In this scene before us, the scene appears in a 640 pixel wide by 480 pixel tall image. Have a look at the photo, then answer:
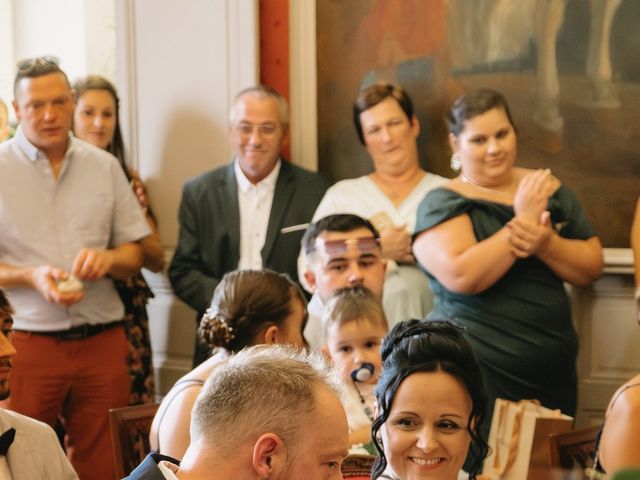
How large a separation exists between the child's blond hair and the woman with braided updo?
37cm

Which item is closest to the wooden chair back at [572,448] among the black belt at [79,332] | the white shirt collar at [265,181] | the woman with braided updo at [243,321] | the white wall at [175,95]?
the woman with braided updo at [243,321]

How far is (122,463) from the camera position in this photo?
11.3 feet

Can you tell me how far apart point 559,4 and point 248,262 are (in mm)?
1801

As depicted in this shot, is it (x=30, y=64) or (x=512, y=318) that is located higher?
(x=30, y=64)

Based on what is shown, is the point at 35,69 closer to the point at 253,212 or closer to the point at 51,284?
the point at 51,284

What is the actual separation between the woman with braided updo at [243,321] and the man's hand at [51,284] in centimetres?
135

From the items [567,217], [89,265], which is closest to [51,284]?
[89,265]

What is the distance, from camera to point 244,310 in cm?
322

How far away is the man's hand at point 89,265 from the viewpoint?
4.61m

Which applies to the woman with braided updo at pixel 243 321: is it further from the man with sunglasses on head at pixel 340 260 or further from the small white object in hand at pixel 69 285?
the small white object in hand at pixel 69 285

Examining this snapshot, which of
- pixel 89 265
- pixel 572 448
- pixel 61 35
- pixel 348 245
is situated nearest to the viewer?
pixel 572 448

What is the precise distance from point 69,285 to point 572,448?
2.09 m

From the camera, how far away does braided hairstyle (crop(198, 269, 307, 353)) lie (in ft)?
10.5

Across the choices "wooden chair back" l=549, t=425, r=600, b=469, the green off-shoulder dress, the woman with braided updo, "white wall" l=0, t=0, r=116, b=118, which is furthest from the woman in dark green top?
"white wall" l=0, t=0, r=116, b=118
